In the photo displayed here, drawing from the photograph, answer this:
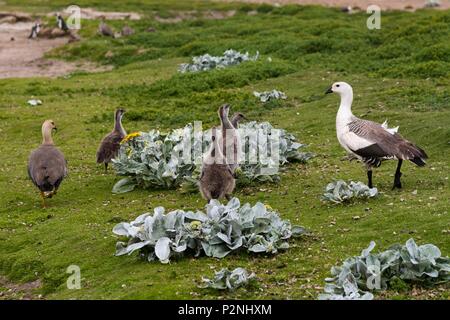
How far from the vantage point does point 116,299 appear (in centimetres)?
933

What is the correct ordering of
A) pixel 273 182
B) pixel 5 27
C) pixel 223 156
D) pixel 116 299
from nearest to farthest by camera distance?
1. pixel 116 299
2. pixel 223 156
3. pixel 273 182
4. pixel 5 27

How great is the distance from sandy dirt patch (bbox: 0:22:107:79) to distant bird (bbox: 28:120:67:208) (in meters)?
17.8

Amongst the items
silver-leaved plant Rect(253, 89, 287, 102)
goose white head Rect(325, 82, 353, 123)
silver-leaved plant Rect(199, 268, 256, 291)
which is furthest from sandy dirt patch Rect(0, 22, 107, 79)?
silver-leaved plant Rect(199, 268, 256, 291)

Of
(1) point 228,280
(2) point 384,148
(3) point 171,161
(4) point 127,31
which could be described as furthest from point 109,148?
(4) point 127,31

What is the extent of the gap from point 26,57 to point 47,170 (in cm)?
2371

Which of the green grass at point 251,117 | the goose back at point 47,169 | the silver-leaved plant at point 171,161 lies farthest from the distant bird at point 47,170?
the silver-leaved plant at point 171,161

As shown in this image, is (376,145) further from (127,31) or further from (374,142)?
(127,31)

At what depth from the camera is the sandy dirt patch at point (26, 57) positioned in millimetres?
32625

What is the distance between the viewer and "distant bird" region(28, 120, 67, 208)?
45.5ft

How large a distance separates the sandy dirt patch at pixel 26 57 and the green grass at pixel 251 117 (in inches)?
43.7

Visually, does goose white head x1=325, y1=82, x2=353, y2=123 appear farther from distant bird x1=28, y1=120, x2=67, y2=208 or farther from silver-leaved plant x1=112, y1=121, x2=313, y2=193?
distant bird x1=28, y1=120, x2=67, y2=208
